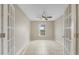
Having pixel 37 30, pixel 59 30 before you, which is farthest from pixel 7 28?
pixel 59 30

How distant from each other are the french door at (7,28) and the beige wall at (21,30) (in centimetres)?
5

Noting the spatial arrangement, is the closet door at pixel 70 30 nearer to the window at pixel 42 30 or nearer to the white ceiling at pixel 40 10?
the white ceiling at pixel 40 10

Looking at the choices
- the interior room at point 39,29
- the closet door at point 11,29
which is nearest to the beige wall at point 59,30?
the interior room at point 39,29

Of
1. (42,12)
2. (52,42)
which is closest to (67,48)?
(52,42)

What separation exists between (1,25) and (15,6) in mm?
272

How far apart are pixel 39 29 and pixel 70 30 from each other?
0.39 meters

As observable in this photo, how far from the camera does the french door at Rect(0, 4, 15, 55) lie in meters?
1.29

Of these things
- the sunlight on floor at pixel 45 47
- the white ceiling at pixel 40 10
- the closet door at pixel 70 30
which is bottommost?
the sunlight on floor at pixel 45 47

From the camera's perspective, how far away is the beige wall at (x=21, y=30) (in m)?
1.41

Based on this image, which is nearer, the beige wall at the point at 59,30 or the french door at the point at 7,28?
the french door at the point at 7,28

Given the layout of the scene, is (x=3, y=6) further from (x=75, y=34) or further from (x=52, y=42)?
(x=75, y=34)

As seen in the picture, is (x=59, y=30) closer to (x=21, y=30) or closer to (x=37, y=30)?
(x=37, y=30)

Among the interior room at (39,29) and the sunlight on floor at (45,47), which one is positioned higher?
the interior room at (39,29)

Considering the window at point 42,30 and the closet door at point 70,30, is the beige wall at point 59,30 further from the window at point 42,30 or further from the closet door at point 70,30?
the window at point 42,30
